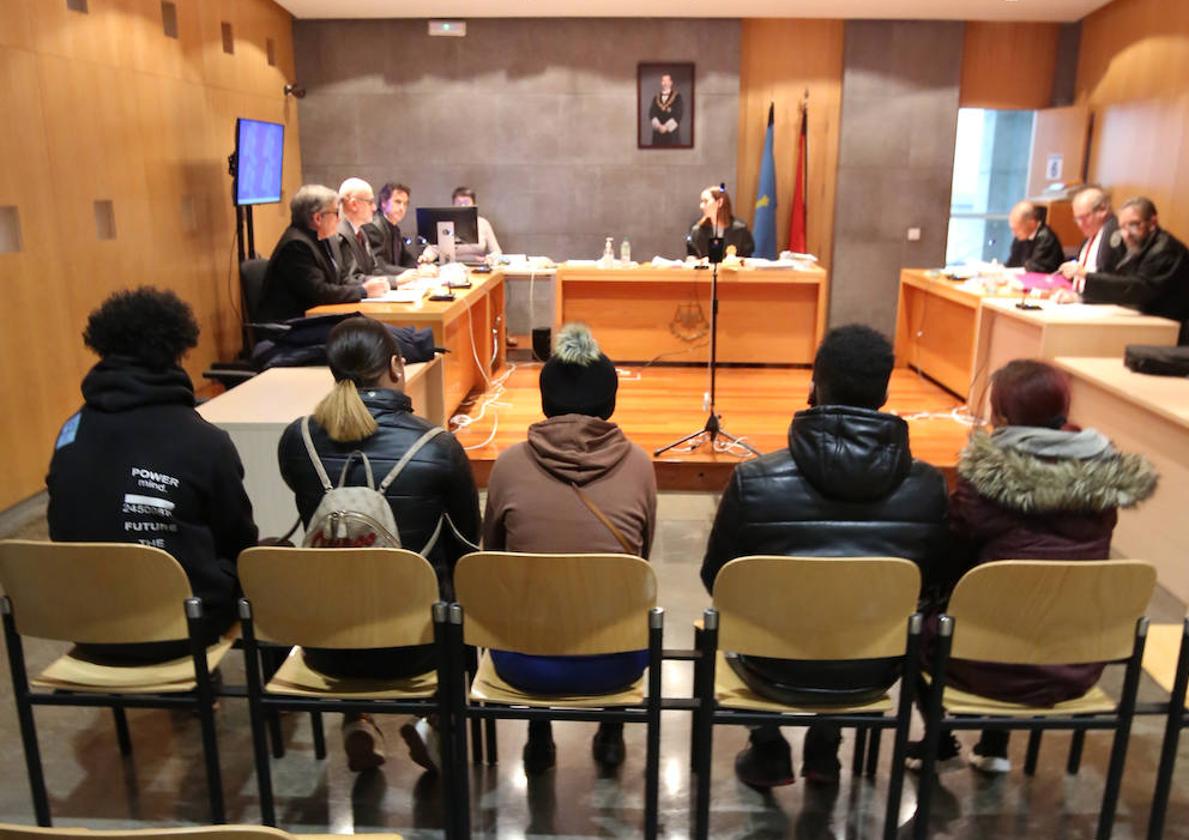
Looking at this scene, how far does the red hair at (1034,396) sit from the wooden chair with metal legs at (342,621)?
136 cm

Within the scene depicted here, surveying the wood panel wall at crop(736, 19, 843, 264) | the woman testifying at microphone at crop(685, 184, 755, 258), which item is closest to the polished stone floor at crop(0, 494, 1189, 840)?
the woman testifying at microphone at crop(685, 184, 755, 258)

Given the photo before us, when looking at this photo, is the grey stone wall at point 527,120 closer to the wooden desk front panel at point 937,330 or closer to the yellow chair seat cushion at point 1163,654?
the wooden desk front panel at point 937,330

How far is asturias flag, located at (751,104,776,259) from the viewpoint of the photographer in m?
8.40

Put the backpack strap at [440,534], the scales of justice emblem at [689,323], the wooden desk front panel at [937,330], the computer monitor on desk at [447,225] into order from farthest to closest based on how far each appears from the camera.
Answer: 1. the scales of justice emblem at [689,323]
2. the computer monitor on desk at [447,225]
3. the wooden desk front panel at [937,330]
4. the backpack strap at [440,534]

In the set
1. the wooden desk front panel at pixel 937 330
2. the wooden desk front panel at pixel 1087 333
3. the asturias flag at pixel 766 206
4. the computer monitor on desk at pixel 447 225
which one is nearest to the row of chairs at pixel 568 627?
the wooden desk front panel at pixel 1087 333

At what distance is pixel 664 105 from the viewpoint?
8.37 m

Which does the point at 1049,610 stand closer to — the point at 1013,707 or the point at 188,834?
the point at 1013,707

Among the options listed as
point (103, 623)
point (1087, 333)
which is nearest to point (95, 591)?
point (103, 623)

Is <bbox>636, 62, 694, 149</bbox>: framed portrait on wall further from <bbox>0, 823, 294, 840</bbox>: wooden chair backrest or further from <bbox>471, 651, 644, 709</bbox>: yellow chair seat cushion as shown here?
<bbox>0, 823, 294, 840</bbox>: wooden chair backrest

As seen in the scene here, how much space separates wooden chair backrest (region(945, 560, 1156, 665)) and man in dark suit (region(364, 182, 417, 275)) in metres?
5.12

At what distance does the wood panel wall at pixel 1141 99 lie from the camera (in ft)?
21.9

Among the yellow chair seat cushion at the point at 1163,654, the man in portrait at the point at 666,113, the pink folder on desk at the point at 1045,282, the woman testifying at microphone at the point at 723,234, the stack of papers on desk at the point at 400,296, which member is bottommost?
the yellow chair seat cushion at the point at 1163,654

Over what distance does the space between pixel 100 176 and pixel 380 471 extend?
3.94 meters

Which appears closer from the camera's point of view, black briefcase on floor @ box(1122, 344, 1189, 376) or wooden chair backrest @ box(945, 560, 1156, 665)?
wooden chair backrest @ box(945, 560, 1156, 665)
